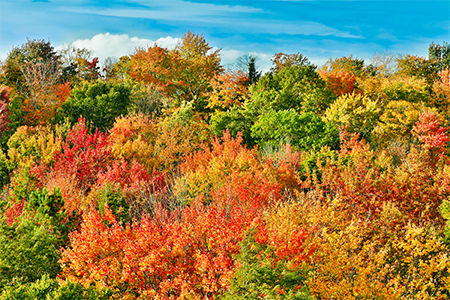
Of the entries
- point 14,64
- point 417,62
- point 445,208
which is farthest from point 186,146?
point 417,62

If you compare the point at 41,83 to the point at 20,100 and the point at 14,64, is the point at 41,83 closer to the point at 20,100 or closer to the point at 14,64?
the point at 20,100

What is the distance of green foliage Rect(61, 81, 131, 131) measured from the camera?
3712 centimetres

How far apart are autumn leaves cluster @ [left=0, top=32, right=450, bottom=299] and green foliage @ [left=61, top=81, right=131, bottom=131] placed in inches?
6.4

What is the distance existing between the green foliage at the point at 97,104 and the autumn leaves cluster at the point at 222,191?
0.16 m

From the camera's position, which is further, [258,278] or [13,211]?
[13,211]

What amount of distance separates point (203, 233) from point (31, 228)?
5691 mm

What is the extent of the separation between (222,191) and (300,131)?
13817 millimetres

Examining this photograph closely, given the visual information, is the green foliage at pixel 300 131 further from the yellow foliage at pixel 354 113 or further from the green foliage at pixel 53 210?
the green foliage at pixel 53 210

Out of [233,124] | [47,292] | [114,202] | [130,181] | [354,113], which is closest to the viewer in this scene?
[47,292]

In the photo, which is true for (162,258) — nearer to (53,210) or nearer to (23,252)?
(23,252)

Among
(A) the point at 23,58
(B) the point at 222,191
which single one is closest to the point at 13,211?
(B) the point at 222,191

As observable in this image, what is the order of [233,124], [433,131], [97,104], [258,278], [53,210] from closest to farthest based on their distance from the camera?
1. [258,278]
2. [53,210]
3. [433,131]
4. [233,124]
5. [97,104]

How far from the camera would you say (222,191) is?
1850 cm

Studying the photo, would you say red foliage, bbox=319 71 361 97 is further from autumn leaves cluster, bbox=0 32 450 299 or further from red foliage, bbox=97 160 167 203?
red foliage, bbox=97 160 167 203
